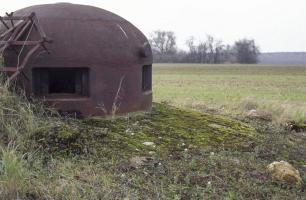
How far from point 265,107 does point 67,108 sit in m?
5.69

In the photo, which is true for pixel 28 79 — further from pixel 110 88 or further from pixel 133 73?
pixel 133 73

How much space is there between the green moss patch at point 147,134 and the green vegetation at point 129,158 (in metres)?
0.01

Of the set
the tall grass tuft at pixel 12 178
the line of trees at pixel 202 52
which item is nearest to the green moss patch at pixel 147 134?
the tall grass tuft at pixel 12 178

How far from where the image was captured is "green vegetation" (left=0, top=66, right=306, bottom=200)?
4.11 m

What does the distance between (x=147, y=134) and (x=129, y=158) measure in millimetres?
1120

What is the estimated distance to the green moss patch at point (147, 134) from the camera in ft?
17.0

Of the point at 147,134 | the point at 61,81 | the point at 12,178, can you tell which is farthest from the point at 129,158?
the point at 61,81

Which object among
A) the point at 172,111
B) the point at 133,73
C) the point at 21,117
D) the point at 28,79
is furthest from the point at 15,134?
the point at 172,111

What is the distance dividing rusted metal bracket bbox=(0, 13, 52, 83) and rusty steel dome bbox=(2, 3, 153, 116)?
0.44ft

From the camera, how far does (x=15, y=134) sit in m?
4.91

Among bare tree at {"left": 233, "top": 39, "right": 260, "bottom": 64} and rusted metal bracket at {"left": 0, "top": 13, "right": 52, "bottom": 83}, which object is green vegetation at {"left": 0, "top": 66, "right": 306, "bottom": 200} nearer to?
rusted metal bracket at {"left": 0, "top": 13, "right": 52, "bottom": 83}

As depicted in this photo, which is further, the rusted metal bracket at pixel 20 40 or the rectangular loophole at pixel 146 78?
the rectangular loophole at pixel 146 78

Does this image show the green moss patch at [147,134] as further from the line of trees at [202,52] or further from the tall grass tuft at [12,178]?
the line of trees at [202,52]

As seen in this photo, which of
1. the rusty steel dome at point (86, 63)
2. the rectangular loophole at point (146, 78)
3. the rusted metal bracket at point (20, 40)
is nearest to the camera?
the rusted metal bracket at point (20, 40)
